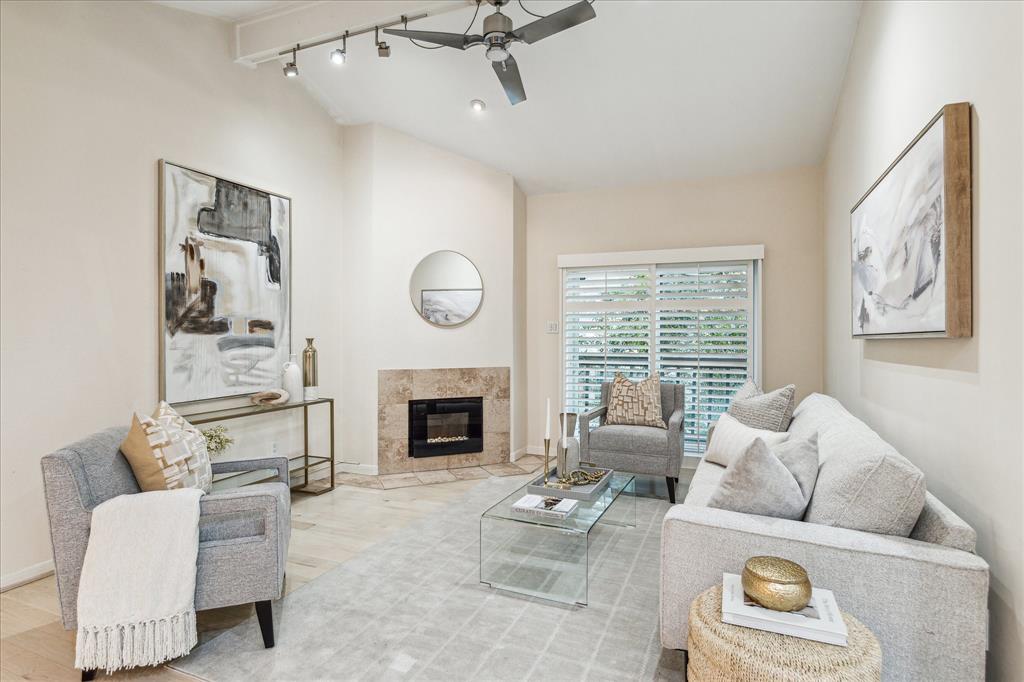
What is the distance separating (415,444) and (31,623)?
Answer: 2851 mm

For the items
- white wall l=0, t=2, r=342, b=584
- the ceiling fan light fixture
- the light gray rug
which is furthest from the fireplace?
the ceiling fan light fixture

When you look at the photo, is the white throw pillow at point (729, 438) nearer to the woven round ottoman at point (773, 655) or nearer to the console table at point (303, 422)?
the woven round ottoman at point (773, 655)

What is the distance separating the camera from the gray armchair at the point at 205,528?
6.26 feet

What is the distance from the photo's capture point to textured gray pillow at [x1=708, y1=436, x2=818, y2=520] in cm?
185

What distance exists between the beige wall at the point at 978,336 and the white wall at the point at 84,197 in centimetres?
403

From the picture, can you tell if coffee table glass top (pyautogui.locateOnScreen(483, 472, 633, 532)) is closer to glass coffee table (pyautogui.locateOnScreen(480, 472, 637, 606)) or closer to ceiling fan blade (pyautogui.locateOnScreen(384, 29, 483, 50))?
glass coffee table (pyautogui.locateOnScreen(480, 472, 637, 606))

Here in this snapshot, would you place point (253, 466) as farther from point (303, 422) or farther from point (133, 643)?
point (303, 422)

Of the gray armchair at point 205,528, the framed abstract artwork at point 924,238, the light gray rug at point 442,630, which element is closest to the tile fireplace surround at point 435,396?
the light gray rug at point 442,630

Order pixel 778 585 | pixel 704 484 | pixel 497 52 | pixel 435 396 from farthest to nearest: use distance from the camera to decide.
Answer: pixel 435 396 < pixel 704 484 < pixel 497 52 < pixel 778 585

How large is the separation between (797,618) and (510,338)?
400 centimetres

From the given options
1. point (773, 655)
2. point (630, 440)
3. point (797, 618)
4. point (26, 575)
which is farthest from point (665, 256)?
point (26, 575)

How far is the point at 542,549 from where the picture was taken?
124 inches

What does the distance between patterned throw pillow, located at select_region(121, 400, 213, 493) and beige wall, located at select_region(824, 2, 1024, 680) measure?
9.31 feet

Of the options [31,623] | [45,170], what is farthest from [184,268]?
[31,623]
